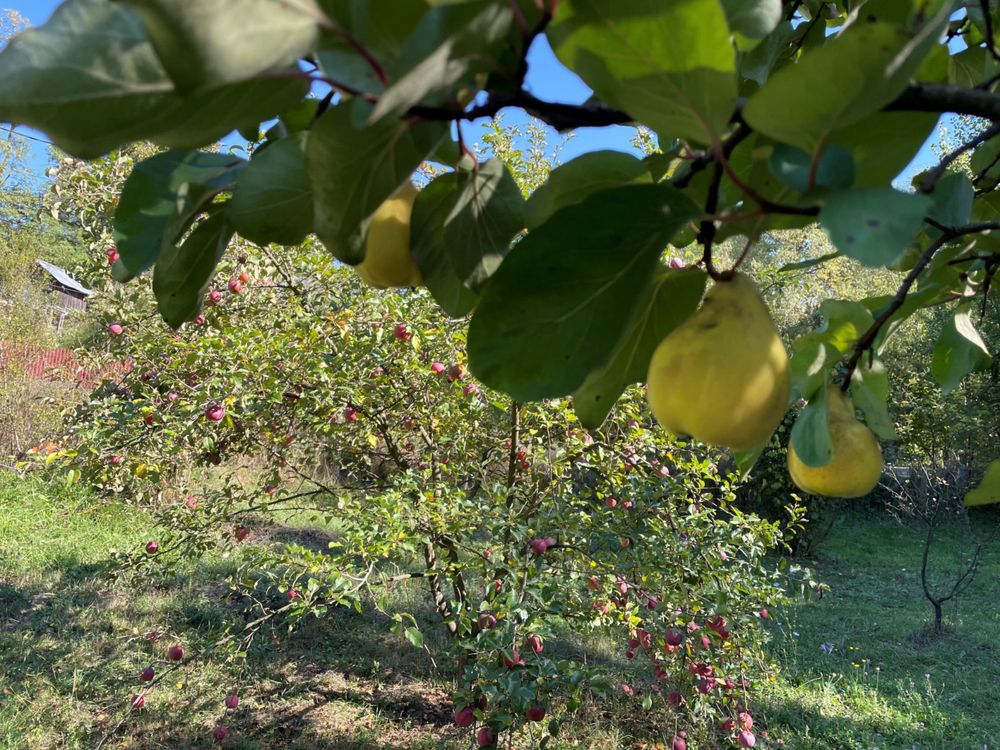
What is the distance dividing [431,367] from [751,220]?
252 centimetres

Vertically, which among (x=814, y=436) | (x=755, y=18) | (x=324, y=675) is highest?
(x=755, y=18)

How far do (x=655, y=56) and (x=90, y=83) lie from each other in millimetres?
273

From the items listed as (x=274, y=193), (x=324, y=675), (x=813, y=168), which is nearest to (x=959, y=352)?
(x=813, y=168)

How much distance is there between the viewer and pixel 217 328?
9.57ft

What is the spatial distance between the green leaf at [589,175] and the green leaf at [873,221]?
0.16m

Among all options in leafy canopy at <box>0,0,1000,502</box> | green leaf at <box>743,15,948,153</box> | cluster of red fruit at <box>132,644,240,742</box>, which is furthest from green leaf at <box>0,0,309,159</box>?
cluster of red fruit at <box>132,644,240,742</box>

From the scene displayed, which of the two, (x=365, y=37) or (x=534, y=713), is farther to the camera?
(x=534, y=713)

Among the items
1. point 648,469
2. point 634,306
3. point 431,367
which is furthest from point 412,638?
point 634,306

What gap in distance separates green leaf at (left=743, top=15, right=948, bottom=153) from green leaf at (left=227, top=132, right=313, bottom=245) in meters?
0.28

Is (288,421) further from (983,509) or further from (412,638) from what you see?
(983,509)

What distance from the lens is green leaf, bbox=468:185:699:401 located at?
0.41 metres

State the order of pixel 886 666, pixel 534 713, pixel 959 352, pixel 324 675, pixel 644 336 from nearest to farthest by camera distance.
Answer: pixel 644 336, pixel 959 352, pixel 534 713, pixel 324 675, pixel 886 666

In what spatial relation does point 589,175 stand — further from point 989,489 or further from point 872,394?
point 989,489

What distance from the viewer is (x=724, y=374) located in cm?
47
